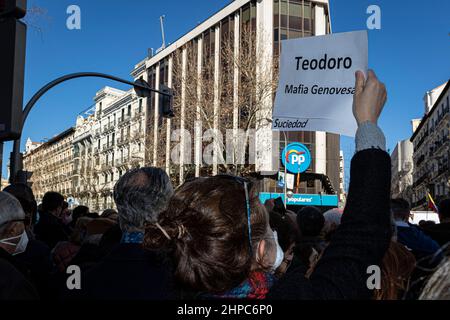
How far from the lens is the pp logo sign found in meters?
34.1

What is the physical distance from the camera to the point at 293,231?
3691mm

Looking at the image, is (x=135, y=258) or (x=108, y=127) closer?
(x=135, y=258)

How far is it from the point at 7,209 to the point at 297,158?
106ft

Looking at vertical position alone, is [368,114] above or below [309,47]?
below

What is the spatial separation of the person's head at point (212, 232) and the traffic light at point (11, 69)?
63.8 inches

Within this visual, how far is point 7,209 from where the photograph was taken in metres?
2.76

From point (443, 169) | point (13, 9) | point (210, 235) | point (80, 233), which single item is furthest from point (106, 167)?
point (210, 235)

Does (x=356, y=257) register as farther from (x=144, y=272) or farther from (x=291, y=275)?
(x=144, y=272)

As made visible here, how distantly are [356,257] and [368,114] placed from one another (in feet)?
1.57

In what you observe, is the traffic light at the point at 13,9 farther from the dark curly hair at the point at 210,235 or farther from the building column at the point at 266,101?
the building column at the point at 266,101

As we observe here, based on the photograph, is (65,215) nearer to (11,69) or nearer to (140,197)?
(11,69)

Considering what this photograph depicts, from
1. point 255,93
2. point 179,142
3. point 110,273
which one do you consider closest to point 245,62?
point 255,93

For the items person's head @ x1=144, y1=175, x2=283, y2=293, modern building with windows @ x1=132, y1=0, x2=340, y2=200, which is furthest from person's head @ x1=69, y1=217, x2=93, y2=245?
modern building with windows @ x1=132, y1=0, x2=340, y2=200

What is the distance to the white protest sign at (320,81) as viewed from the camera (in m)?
4.23
